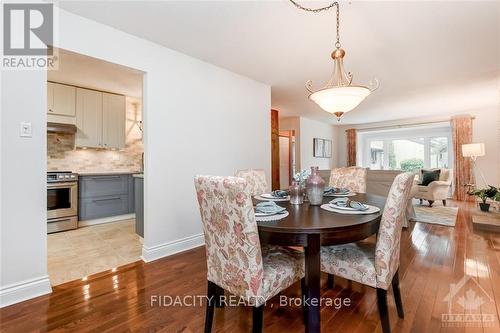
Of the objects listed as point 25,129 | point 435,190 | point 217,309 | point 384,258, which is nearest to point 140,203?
point 25,129

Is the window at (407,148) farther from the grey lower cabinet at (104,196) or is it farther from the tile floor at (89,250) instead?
the tile floor at (89,250)

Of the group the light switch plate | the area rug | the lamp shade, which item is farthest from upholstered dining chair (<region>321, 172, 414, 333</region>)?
the lamp shade

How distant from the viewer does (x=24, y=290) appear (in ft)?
5.62

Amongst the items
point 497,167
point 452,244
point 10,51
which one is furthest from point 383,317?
point 497,167

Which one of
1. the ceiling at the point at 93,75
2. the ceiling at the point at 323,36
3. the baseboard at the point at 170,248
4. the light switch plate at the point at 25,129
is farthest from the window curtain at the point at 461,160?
the light switch plate at the point at 25,129

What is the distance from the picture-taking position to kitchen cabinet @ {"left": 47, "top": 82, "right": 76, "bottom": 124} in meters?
3.44

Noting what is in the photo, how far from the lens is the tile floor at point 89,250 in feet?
7.13

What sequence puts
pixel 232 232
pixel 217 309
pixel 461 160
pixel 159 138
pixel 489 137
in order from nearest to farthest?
pixel 232 232, pixel 217 309, pixel 159 138, pixel 489 137, pixel 461 160

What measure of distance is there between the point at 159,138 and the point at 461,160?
6994mm

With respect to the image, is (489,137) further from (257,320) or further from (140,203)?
(140,203)

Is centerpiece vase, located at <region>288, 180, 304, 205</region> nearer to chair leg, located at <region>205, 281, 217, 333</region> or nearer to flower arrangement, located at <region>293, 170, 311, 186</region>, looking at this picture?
flower arrangement, located at <region>293, 170, 311, 186</region>

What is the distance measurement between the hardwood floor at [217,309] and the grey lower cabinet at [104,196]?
1988 millimetres

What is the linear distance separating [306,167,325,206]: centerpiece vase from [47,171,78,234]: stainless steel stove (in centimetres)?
355

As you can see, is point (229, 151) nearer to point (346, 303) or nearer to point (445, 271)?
point (346, 303)
